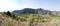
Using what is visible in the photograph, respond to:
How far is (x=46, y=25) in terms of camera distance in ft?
6.83

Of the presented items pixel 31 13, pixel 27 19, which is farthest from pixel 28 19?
pixel 31 13

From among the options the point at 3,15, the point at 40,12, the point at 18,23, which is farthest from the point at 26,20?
the point at 3,15

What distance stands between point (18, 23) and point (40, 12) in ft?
1.50

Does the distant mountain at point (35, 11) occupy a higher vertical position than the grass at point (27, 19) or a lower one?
higher

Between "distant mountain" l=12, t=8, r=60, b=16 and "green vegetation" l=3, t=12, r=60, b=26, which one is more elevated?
"distant mountain" l=12, t=8, r=60, b=16

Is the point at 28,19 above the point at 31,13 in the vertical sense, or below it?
below

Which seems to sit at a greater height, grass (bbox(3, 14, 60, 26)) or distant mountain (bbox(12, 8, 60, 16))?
distant mountain (bbox(12, 8, 60, 16))

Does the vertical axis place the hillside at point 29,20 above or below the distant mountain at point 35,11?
below

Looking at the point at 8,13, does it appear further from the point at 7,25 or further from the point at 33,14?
the point at 33,14

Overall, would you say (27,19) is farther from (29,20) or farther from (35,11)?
(35,11)

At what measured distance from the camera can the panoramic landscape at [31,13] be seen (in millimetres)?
2117

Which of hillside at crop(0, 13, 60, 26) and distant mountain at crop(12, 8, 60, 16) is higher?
distant mountain at crop(12, 8, 60, 16)

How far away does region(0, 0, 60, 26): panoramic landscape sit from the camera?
2117 millimetres

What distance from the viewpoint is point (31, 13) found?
2160mm
